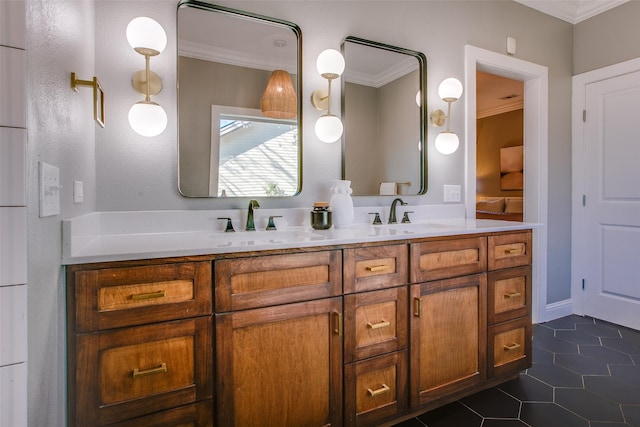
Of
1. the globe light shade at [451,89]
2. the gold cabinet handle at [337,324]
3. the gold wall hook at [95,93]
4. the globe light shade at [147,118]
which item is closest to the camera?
the gold wall hook at [95,93]

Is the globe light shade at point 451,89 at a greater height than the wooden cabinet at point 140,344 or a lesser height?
greater

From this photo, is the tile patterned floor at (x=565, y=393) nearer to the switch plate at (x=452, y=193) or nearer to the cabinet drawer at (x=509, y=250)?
the cabinet drawer at (x=509, y=250)

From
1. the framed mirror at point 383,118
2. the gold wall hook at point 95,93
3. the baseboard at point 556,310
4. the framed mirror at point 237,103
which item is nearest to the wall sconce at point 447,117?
the framed mirror at point 383,118

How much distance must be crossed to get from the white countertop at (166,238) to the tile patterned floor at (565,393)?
2.95ft

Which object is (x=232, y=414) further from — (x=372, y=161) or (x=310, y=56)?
(x=310, y=56)

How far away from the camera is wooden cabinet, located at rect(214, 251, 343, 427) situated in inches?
47.0

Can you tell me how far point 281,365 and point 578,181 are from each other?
10.1ft

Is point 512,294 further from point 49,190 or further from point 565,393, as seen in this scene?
point 49,190

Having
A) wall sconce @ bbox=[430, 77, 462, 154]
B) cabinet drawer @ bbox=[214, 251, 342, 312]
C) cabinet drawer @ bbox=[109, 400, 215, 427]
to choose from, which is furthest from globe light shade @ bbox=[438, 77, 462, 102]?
cabinet drawer @ bbox=[109, 400, 215, 427]

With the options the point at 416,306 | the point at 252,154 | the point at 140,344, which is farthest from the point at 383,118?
the point at 140,344

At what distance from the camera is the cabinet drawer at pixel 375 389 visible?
1.42m

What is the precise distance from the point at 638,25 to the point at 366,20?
2.21m

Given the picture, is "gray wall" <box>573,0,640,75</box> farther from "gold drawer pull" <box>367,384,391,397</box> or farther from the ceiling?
"gold drawer pull" <box>367,384,391,397</box>

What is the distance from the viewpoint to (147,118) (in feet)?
4.97
